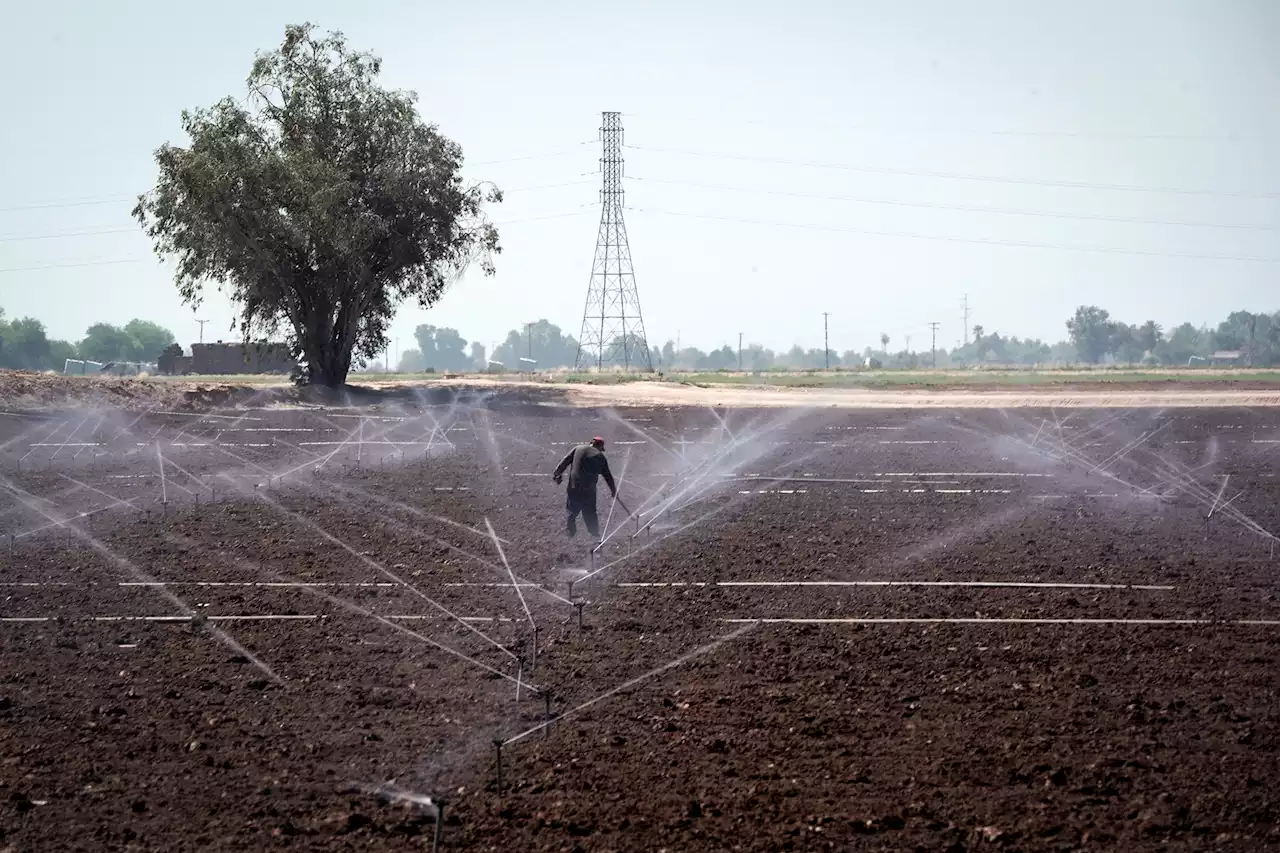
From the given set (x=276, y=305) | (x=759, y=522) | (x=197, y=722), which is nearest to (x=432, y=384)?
(x=276, y=305)

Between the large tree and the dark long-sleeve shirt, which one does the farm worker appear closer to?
the dark long-sleeve shirt

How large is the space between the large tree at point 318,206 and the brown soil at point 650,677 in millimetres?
24271

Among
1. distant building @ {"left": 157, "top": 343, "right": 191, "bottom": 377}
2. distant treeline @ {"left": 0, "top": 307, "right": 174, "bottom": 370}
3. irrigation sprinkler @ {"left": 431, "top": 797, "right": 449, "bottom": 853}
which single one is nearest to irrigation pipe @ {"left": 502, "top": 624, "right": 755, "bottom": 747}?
irrigation sprinkler @ {"left": 431, "top": 797, "right": 449, "bottom": 853}

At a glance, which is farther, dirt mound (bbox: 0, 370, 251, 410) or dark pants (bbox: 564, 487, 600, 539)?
dirt mound (bbox: 0, 370, 251, 410)

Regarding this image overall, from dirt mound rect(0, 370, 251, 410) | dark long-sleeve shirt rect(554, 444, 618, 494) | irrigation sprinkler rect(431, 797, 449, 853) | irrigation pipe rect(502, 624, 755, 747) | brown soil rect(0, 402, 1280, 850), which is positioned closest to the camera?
irrigation sprinkler rect(431, 797, 449, 853)

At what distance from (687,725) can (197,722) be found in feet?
12.0

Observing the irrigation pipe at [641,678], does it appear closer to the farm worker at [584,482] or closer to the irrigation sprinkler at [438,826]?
the irrigation sprinkler at [438,826]

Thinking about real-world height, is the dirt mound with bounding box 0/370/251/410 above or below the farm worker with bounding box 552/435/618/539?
above

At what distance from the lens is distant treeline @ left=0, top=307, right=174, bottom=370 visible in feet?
445

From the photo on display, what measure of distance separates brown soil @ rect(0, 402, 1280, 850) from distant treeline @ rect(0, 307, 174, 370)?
114m

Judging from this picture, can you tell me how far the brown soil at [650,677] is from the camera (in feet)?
27.6

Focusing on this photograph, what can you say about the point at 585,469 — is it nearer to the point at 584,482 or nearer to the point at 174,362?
the point at 584,482

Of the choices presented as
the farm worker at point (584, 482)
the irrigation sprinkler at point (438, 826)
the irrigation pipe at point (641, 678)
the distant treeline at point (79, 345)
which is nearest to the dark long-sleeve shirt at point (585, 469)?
the farm worker at point (584, 482)

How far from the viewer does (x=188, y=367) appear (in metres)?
88.6
